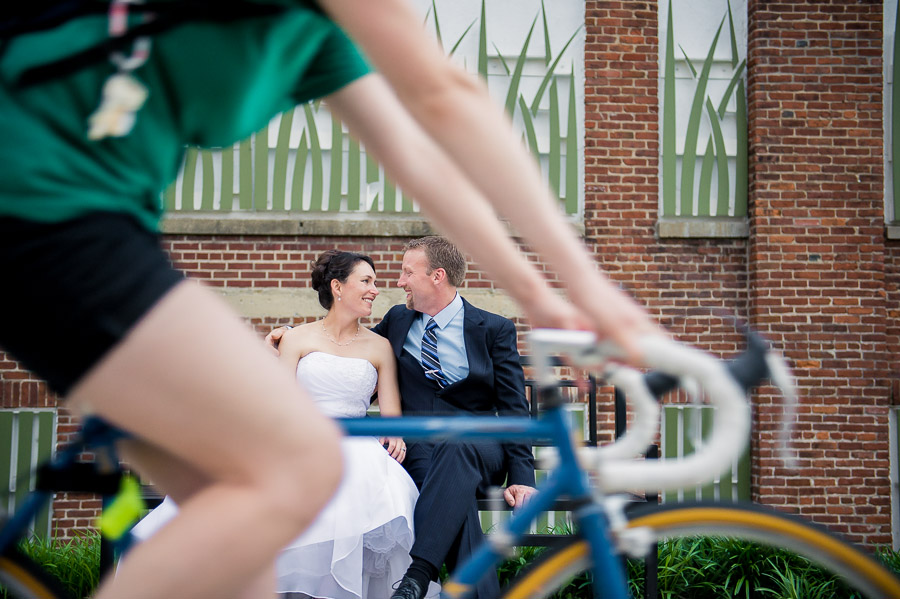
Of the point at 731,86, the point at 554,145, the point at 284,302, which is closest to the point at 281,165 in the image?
the point at 284,302

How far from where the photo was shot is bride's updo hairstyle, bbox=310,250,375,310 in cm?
452

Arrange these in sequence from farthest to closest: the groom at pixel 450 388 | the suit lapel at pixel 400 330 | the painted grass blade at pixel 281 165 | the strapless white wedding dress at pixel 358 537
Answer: the painted grass blade at pixel 281 165 → the suit lapel at pixel 400 330 → the groom at pixel 450 388 → the strapless white wedding dress at pixel 358 537

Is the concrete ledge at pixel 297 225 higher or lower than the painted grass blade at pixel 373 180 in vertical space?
lower

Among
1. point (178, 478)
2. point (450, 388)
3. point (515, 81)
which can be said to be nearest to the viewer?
point (178, 478)

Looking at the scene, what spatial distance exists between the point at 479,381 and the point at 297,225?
9.38ft

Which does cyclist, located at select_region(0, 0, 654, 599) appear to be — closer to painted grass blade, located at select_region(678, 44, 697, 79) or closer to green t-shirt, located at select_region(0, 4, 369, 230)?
green t-shirt, located at select_region(0, 4, 369, 230)

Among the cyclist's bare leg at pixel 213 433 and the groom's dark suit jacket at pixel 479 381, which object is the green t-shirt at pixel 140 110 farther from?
the groom's dark suit jacket at pixel 479 381

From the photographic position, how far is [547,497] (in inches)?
49.1

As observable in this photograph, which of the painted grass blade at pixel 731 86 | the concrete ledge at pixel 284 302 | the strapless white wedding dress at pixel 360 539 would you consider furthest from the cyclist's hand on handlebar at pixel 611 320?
the painted grass blade at pixel 731 86

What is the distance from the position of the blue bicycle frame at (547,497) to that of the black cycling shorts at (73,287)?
21.0 inches

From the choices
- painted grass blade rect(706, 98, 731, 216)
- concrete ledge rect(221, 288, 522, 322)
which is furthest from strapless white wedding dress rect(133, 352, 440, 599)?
painted grass blade rect(706, 98, 731, 216)

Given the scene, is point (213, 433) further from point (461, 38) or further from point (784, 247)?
point (784, 247)

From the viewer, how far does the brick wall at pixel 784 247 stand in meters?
6.17

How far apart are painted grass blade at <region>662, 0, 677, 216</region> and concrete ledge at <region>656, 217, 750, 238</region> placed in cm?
14
